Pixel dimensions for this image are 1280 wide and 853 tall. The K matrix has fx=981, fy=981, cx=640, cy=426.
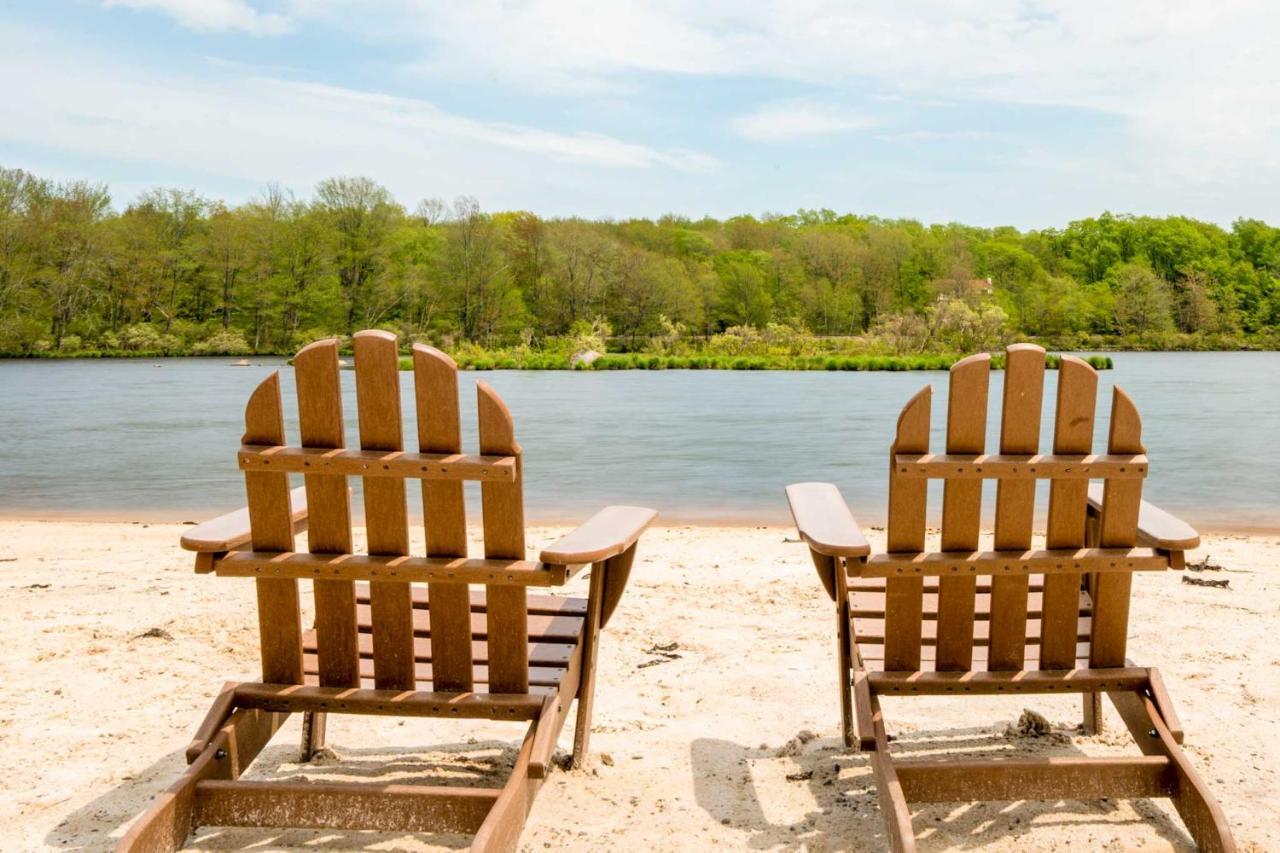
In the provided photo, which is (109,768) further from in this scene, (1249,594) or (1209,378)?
(1209,378)

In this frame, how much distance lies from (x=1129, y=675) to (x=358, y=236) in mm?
56724

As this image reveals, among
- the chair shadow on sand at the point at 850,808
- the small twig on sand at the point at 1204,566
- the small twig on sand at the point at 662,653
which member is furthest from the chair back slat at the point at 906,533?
the small twig on sand at the point at 1204,566

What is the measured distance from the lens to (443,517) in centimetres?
209

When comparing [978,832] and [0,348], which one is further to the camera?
[0,348]

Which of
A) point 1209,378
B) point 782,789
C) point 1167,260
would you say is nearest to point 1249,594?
point 782,789

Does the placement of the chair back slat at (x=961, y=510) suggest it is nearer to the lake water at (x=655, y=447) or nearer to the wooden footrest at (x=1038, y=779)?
the wooden footrest at (x=1038, y=779)

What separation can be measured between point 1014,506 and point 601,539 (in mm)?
925

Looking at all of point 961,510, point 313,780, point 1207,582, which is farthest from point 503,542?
point 1207,582

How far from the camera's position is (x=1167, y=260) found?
81.0 m

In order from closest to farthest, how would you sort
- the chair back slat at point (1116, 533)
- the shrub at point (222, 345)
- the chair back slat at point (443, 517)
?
the chair back slat at point (443, 517) < the chair back slat at point (1116, 533) < the shrub at point (222, 345)

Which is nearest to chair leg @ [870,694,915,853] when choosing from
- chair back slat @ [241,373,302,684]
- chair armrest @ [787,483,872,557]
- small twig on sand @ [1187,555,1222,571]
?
chair armrest @ [787,483,872,557]

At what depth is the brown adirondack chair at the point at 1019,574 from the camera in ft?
6.92

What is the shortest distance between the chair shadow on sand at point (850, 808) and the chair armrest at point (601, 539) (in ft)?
2.38

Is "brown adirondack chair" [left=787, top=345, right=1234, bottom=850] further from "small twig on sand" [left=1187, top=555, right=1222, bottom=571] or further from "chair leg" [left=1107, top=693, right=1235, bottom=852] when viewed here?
"small twig on sand" [left=1187, top=555, right=1222, bottom=571]
